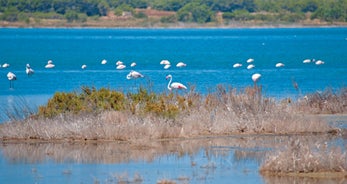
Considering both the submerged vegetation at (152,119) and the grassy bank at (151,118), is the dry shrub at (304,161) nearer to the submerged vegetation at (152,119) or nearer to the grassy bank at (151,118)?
the submerged vegetation at (152,119)

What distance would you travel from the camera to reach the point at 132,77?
40.8 m

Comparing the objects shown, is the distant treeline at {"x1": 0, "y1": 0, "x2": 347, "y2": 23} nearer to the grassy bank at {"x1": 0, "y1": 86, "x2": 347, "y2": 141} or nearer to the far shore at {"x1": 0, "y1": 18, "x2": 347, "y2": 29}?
the far shore at {"x1": 0, "y1": 18, "x2": 347, "y2": 29}

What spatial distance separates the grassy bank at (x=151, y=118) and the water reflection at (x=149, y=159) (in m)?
0.32

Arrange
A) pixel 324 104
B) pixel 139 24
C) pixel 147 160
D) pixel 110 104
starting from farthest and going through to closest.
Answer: pixel 139 24 < pixel 324 104 < pixel 110 104 < pixel 147 160

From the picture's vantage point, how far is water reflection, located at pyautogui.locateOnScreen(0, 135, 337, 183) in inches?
631

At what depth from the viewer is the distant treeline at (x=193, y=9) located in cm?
15300

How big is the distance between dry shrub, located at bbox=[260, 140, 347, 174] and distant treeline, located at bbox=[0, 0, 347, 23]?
13397 cm

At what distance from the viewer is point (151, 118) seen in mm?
20062

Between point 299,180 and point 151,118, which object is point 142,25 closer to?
point 151,118

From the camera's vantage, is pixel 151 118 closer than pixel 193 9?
Yes

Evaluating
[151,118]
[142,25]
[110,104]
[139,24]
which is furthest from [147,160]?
[142,25]

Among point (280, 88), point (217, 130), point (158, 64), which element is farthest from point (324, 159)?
point (158, 64)

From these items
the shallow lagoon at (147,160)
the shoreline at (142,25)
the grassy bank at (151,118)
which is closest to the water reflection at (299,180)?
the shallow lagoon at (147,160)

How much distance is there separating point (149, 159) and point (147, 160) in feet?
0.33
